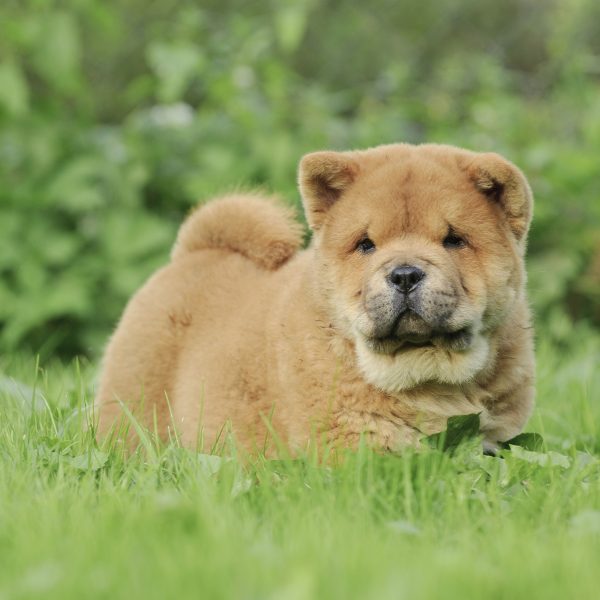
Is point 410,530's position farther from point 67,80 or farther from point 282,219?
point 67,80

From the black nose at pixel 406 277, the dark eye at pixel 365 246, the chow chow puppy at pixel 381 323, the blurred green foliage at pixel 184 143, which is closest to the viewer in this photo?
the black nose at pixel 406 277

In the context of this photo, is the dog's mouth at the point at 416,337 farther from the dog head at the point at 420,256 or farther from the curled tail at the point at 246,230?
the curled tail at the point at 246,230

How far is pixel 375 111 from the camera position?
8070 mm

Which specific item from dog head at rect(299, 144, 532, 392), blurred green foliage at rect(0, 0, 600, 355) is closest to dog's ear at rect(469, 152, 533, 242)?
dog head at rect(299, 144, 532, 392)

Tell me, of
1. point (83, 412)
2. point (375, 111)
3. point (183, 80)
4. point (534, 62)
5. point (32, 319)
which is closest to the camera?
point (83, 412)

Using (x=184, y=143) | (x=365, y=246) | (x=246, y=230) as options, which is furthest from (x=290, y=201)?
(x=365, y=246)

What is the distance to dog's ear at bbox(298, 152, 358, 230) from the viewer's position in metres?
3.46

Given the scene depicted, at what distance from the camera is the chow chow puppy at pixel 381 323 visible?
3.20 m

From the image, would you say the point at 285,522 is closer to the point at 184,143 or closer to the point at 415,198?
the point at 415,198

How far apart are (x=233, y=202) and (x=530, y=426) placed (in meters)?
1.48

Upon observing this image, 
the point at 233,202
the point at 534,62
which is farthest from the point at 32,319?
the point at 534,62

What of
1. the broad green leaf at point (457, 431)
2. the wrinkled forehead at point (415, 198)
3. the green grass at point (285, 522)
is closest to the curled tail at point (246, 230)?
the wrinkled forehead at point (415, 198)

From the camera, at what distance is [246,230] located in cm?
413

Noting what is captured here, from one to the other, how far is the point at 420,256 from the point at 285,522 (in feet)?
3.11
